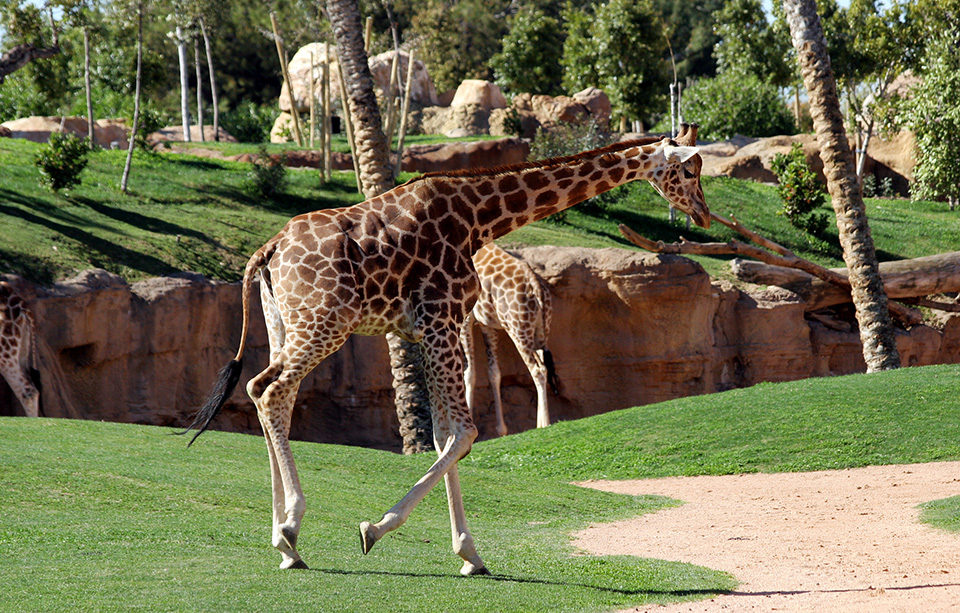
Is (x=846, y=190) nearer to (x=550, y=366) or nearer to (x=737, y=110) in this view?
(x=550, y=366)

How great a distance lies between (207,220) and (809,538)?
48.9 feet

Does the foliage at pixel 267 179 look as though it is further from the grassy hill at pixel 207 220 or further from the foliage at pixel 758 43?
the foliage at pixel 758 43

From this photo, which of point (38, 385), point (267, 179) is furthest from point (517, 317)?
point (267, 179)

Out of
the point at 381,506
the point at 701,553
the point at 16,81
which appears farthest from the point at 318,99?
the point at 701,553

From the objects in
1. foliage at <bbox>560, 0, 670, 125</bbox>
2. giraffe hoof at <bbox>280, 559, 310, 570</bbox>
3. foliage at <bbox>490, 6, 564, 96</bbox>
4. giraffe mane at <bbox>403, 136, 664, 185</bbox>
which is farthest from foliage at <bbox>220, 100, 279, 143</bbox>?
giraffe hoof at <bbox>280, 559, 310, 570</bbox>

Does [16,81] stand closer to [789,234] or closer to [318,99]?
[318,99]

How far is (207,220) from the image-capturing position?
20344 millimetres

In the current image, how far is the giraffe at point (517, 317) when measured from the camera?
17.2 m

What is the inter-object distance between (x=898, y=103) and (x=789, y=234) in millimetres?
8850

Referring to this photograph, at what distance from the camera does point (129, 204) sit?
821 inches

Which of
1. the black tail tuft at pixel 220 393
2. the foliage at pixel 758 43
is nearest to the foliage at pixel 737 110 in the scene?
the foliage at pixel 758 43

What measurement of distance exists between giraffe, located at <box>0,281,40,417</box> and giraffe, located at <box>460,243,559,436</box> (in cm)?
669

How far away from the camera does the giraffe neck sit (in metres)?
7.91

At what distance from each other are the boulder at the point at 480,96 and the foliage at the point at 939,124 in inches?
623
